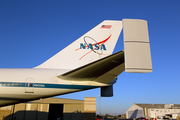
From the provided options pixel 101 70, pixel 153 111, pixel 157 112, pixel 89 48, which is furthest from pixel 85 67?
pixel 157 112

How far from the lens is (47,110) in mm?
26828

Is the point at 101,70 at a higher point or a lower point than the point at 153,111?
higher

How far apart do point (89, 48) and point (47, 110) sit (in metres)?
20.6

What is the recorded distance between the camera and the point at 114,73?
7.73 metres

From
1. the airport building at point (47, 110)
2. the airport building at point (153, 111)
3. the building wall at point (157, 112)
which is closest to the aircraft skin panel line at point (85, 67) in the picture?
the airport building at point (47, 110)

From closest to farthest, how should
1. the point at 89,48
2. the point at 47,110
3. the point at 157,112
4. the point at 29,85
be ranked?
the point at 29,85 < the point at 89,48 < the point at 47,110 < the point at 157,112

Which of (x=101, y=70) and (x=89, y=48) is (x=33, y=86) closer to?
(x=101, y=70)

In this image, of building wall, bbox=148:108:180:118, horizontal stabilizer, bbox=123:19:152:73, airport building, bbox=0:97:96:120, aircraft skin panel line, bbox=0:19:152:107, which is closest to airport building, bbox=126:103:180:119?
building wall, bbox=148:108:180:118

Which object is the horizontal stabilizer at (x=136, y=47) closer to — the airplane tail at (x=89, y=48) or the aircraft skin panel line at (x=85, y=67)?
the aircraft skin panel line at (x=85, y=67)

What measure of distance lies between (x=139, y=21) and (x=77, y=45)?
4.79 m

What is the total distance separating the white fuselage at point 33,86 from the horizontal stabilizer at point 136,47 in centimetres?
332

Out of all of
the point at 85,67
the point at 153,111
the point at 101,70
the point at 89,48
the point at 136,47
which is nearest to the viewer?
the point at 136,47

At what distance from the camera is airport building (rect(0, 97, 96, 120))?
2538cm

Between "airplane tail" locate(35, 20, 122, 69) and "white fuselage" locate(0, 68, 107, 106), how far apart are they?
4.79 ft
